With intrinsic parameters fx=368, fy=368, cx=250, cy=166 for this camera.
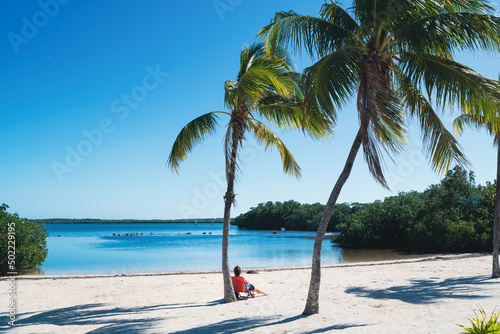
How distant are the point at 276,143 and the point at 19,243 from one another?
13.0 meters

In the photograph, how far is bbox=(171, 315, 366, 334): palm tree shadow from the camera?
591 centimetres

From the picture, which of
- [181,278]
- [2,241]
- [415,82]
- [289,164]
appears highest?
[415,82]

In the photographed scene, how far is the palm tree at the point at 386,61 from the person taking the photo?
19.3 feet

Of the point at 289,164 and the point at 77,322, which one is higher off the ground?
the point at 289,164

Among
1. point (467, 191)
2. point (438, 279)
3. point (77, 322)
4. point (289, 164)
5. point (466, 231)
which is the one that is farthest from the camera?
point (467, 191)

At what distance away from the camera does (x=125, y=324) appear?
22.0 ft

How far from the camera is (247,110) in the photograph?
8.76 metres

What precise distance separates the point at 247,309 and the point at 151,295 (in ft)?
13.2

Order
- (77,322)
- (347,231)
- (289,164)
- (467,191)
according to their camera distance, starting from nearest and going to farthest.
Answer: (77,322) → (289,164) → (467,191) → (347,231)

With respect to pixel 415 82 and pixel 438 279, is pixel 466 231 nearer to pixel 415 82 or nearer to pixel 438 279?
pixel 438 279

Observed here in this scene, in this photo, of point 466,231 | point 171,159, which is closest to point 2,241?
point 171,159

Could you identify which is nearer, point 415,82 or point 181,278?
point 415,82

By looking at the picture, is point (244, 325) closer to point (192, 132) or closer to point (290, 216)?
point (192, 132)

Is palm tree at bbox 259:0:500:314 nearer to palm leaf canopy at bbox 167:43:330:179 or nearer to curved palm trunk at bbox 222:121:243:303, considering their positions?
palm leaf canopy at bbox 167:43:330:179
